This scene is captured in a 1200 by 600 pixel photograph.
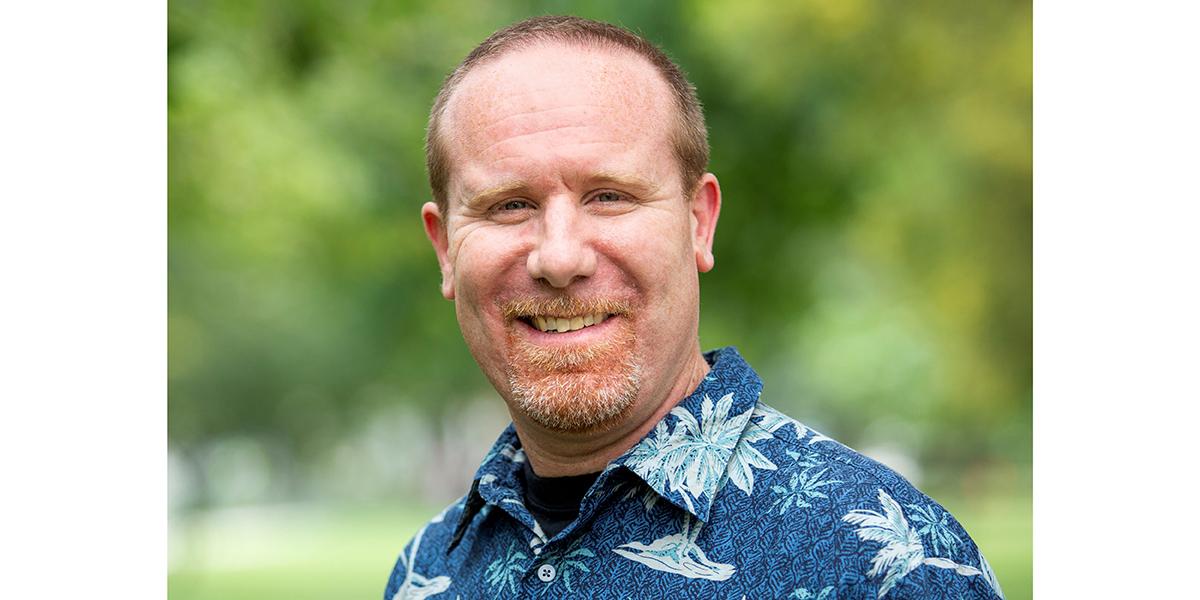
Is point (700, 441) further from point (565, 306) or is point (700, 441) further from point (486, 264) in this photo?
point (486, 264)

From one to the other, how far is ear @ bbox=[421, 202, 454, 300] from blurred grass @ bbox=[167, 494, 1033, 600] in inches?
433

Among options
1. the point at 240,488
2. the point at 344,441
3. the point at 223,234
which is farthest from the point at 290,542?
the point at 223,234

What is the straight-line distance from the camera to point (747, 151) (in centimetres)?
933

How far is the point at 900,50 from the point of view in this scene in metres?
9.23

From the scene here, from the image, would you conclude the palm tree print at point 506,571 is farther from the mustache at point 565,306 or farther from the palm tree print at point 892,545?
the palm tree print at point 892,545

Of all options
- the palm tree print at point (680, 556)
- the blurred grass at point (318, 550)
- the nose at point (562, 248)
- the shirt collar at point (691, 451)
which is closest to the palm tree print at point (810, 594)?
the palm tree print at point (680, 556)

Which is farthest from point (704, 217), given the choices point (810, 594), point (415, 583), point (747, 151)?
point (747, 151)

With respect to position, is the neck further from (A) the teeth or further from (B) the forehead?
(B) the forehead

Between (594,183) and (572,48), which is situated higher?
(572,48)

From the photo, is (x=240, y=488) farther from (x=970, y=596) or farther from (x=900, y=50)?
(x=970, y=596)

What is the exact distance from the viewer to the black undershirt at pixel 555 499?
271 centimetres

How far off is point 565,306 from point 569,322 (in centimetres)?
5

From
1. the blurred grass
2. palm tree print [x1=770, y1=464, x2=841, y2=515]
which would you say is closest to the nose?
palm tree print [x1=770, y1=464, x2=841, y2=515]
